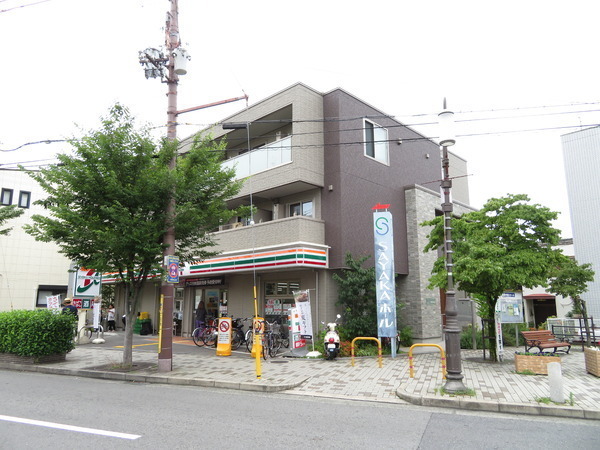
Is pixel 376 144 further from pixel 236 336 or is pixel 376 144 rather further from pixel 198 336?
pixel 198 336

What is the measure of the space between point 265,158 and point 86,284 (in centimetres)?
861

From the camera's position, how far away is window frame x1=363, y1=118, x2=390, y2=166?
1717 cm

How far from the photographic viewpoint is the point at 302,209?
56.2ft

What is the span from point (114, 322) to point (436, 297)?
18115mm

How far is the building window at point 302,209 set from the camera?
55.3 feet

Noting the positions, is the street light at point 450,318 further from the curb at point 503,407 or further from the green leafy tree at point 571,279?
the green leafy tree at point 571,279

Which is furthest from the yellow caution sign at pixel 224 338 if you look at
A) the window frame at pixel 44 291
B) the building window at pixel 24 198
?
the building window at pixel 24 198

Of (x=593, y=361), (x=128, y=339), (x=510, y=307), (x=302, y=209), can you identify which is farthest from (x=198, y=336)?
(x=593, y=361)

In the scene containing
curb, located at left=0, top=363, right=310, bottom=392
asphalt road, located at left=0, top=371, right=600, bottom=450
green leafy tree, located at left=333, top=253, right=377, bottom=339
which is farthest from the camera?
green leafy tree, located at left=333, top=253, right=377, bottom=339

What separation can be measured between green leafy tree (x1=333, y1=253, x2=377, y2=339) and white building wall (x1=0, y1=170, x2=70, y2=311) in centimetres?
3081

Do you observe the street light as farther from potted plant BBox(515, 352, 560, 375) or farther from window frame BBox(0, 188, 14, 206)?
window frame BBox(0, 188, 14, 206)

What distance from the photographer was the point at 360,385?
926 cm

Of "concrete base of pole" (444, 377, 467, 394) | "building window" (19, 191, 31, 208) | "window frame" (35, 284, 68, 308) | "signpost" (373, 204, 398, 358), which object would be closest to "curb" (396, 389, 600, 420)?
"concrete base of pole" (444, 377, 467, 394)

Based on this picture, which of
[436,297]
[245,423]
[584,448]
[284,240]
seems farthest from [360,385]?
[436,297]
